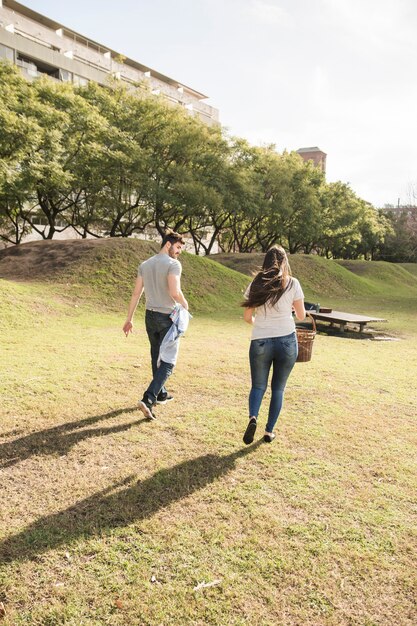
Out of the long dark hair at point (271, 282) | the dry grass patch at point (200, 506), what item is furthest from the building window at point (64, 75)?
the long dark hair at point (271, 282)

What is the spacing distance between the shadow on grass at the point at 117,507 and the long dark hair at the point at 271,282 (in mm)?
1486

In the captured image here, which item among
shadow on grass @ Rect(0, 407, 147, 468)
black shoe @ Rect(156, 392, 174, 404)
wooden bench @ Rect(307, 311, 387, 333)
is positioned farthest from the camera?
wooden bench @ Rect(307, 311, 387, 333)

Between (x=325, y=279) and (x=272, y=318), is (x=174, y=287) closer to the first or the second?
(x=272, y=318)

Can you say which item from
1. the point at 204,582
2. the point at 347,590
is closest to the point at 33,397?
the point at 204,582

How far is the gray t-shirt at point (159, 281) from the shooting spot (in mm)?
4605

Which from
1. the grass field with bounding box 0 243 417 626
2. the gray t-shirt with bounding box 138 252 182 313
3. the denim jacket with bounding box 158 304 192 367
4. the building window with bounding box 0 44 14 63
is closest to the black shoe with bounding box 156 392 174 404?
the grass field with bounding box 0 243 417 626

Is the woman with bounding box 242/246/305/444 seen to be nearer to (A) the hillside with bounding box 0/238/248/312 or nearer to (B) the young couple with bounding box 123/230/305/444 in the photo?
(B) the young couple with bounding box 123/230/305/444

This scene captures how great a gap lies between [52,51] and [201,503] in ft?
162

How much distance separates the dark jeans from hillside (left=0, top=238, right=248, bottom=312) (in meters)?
9.83

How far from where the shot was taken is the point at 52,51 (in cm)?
4194

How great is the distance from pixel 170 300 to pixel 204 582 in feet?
9.15

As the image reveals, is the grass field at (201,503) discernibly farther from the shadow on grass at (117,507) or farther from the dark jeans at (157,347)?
the dark jeans at (157,347)

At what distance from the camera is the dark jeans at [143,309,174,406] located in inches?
183

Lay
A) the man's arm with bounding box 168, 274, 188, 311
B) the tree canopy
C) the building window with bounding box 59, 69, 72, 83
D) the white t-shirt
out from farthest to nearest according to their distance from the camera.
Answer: the building window with bounding box 59, 69, 72, 83 → the tree canopy → the man's arm with bounding box 168, 274, 188, 311 → the white t-shirt
